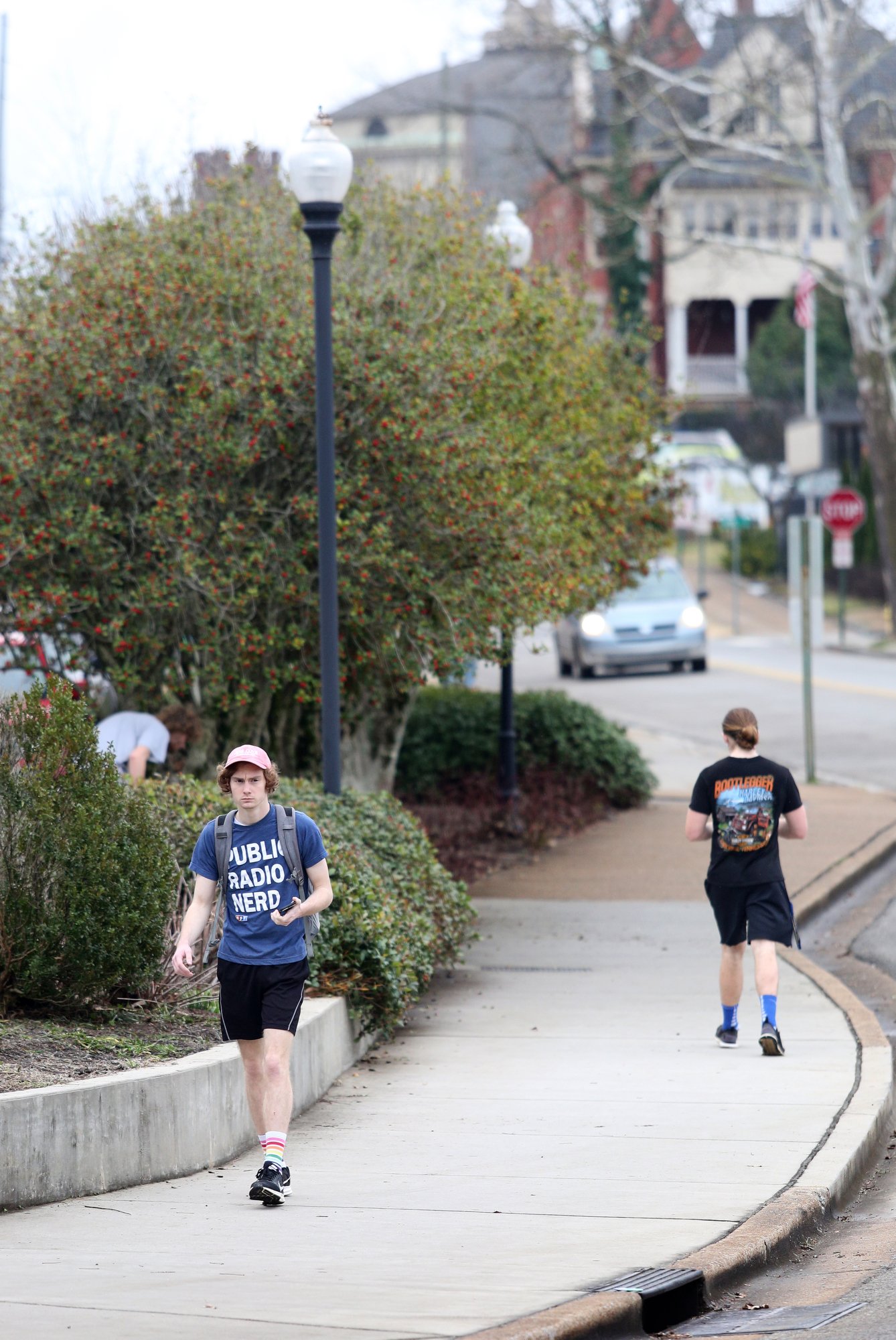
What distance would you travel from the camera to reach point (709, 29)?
98.5 feet

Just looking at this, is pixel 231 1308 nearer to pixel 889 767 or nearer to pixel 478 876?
pixel 478 876

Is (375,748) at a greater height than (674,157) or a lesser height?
lesser

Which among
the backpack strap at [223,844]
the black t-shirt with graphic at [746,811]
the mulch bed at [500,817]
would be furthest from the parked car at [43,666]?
the backpack strap at [223,844]

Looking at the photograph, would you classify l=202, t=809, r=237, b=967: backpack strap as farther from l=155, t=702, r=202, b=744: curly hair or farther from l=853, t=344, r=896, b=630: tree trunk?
l=853, t=344, r=896, b=630: tree trunk

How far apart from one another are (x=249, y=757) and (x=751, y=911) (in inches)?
131

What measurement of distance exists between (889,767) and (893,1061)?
39.0 ft

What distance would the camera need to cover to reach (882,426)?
36.2 meters

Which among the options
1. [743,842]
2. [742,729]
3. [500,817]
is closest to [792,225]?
[500,817]

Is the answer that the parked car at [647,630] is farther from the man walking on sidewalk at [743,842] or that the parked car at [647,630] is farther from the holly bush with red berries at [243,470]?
the man walking on sidewalk at [743,842]

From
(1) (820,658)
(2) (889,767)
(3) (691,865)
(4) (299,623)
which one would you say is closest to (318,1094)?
(4) (299,623)

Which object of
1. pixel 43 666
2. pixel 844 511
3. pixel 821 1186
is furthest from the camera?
pixel 844 511

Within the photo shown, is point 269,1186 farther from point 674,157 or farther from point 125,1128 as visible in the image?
point 674,157

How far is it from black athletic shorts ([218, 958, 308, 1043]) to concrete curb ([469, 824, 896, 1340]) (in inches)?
67.0

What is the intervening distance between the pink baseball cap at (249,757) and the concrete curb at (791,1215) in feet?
7.16
